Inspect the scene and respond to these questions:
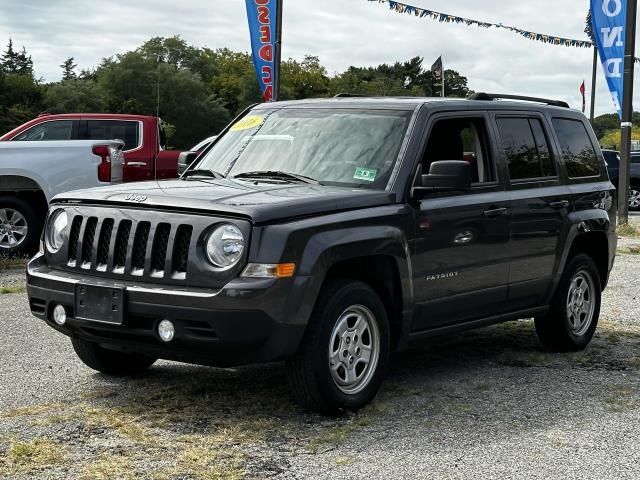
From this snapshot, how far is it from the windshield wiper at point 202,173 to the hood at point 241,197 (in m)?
0.31

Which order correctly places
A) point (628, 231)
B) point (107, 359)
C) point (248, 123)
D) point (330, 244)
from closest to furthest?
point (330, 244) < point (107, 359) < point (248, 123) < point (628, 231)

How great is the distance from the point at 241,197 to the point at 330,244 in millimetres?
534

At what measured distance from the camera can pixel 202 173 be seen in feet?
22.6

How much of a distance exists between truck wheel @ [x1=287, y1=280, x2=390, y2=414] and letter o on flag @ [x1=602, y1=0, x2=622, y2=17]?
48.7 ft

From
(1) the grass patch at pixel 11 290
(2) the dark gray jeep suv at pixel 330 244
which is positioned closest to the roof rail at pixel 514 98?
(2) the dark gray jeep suv at pixel 330 244

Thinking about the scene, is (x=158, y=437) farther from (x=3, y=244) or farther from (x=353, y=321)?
(x=3, y=244)

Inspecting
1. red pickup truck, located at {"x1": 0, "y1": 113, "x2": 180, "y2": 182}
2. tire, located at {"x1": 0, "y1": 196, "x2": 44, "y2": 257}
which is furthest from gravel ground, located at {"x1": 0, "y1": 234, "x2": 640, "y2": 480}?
red pickup truck, located at {"x1": 0, "y1": 113, "x2": 180, "y2": 182}

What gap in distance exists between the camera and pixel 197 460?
491 centimetres

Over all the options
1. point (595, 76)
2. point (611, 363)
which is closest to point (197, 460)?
point (611, 363)

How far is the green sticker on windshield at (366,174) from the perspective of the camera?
247 inches

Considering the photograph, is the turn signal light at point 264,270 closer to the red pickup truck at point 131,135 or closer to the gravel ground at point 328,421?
the gravel ground at point 328,421

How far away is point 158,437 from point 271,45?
13.6 meters

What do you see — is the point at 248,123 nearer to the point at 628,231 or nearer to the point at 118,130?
the point at 118,130

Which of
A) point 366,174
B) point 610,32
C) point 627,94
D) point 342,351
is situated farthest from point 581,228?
point 627,94
